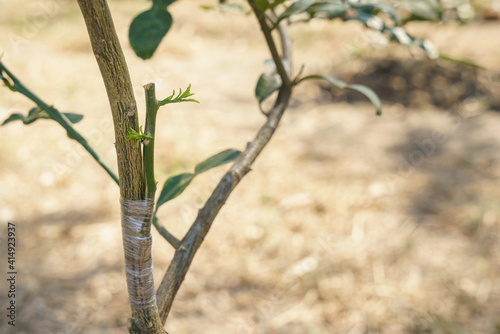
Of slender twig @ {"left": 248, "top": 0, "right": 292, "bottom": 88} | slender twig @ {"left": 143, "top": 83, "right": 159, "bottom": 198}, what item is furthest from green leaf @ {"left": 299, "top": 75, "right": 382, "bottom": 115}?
slender twig @ {"left": 143, "top": 83, "right": 159, "bottom": 198}

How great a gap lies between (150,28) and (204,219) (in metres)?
0.22

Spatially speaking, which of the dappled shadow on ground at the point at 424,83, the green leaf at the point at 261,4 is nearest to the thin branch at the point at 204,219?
the green leaf at the point at 261,4

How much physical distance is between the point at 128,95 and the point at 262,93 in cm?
23

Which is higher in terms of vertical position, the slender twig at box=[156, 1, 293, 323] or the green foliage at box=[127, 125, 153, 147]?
the green foliage at box=[127, 125, 153, 147]

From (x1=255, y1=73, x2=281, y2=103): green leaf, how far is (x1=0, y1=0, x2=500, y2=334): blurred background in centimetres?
45

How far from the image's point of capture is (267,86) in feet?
1.81

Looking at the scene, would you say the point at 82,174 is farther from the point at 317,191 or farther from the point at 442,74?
the point at 442,74

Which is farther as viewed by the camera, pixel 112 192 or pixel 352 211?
pixel 112 192

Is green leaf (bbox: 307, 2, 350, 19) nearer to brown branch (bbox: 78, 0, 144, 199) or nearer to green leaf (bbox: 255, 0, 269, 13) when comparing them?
green leaf (bbox: 255, 0, 269, 13)

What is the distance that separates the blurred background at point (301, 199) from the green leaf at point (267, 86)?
453 millimetres

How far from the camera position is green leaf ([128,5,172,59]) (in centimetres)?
50

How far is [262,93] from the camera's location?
0.55 metres

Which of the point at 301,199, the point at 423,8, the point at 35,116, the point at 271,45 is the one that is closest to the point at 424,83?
the point at 301,199

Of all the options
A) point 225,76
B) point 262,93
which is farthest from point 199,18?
point 262,93
